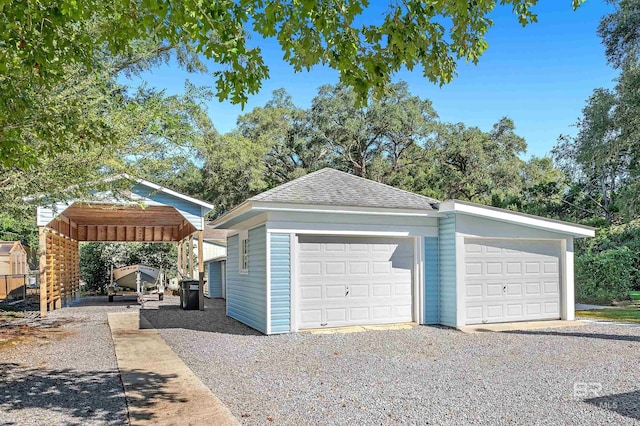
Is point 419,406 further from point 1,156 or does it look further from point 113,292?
point 113,292

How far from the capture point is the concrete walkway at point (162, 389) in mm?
4520

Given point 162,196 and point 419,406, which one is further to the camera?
point 162,196

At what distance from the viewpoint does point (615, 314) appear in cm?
1277

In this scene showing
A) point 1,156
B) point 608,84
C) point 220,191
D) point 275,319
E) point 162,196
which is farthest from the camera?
point 220,191

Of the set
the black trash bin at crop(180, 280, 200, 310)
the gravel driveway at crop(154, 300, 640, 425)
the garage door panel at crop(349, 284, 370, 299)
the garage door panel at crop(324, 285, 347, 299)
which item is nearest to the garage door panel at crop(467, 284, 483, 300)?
the gravel driveway at crop(154, 300, 640, 425)

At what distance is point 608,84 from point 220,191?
19.7 m

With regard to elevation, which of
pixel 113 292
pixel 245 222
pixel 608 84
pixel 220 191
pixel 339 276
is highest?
pixel 608 84

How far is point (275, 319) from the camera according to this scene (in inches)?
379

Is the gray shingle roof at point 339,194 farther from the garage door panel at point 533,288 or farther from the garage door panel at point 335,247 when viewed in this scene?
the garage door panel at point 533,288

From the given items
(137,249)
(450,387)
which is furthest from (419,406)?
(137,249)

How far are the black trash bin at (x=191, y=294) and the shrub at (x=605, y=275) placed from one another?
13258 mm

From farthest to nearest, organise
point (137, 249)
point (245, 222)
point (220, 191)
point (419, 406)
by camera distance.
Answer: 1. point (220, 191)
2. point (137, 249)
3. point (245, 222)
4. point (419, 406)

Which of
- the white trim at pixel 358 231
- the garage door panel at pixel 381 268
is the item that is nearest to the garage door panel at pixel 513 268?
the white trim at pixel 358 231

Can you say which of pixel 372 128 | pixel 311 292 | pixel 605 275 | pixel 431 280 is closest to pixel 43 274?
pixel 311 292
